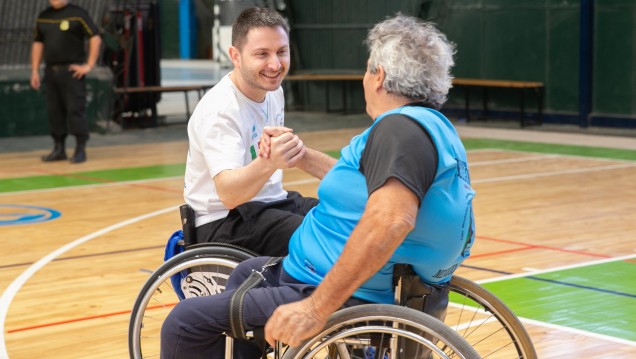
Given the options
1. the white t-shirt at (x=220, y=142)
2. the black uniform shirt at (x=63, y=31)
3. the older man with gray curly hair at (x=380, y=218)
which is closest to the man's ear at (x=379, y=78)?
the older man with gray curly hair at (x=380, y=218)

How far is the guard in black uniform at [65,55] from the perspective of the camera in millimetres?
10062

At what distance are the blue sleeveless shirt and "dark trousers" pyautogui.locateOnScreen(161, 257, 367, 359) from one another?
0.08 meters

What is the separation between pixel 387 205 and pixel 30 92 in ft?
34.5

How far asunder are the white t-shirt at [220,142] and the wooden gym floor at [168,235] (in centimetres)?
106

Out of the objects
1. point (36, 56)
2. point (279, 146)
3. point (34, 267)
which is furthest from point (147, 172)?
point (279, 146)

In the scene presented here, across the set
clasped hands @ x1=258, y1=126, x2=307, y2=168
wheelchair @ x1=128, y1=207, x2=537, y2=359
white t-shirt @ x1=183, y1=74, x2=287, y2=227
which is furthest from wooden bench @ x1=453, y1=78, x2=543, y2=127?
clasped hands @ x1=258, y1=126, x2=307, y2=168

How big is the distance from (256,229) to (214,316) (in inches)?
24.8

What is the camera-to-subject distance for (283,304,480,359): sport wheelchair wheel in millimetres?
2535

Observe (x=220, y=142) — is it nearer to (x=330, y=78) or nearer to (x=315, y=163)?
(x=315, y=163)

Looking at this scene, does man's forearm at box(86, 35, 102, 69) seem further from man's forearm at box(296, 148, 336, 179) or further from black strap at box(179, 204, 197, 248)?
man's forearm at box(296, 148, 336, 179)

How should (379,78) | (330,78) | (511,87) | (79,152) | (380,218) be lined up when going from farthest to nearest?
(330,78) < (511,87) < (79,152) < (379,78) < (380,218)

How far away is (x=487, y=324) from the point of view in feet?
15.2

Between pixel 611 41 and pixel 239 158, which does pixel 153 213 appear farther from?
pixel 611 41

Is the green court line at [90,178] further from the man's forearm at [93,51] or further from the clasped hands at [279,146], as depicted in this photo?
the clasped hands at [279,146]
